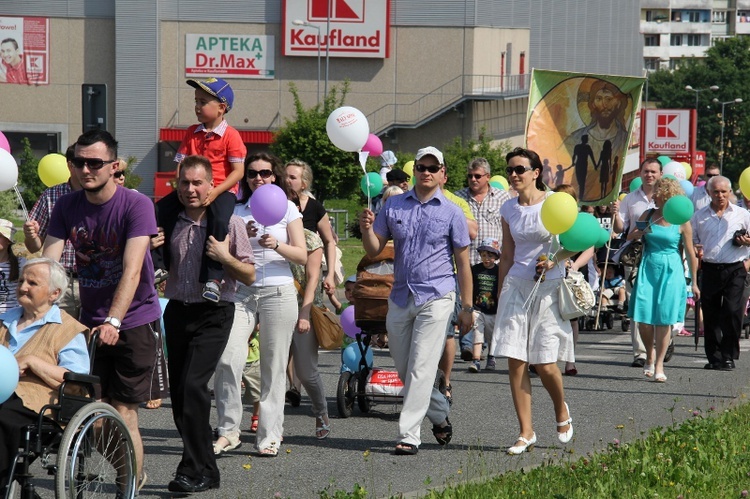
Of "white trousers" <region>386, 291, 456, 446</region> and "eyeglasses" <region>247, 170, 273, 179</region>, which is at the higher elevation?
"eyeglasses" <region>247, 170, 273, 179</region>

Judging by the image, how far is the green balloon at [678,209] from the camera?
40.7ft

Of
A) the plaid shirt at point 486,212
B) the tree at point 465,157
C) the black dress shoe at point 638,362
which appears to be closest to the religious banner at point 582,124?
the black dress shoe at point 638,362

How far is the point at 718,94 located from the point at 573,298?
371 feet

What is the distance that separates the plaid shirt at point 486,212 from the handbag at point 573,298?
3.40 metres

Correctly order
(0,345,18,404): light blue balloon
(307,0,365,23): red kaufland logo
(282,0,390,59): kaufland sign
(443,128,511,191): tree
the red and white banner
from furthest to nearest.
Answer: the red and white banner < (307,0,365,23): red kaufland logo < (282,0,390,59): kaufland sign < (443,128,511,191): tree < (0,345,18,404): light blue balloon

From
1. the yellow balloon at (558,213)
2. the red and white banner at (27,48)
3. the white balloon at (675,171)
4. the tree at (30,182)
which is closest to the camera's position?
the yellow balloon at (558,213)

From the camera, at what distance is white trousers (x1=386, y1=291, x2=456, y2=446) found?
337 inches

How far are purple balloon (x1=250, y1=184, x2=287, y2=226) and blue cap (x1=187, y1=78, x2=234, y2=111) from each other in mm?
873

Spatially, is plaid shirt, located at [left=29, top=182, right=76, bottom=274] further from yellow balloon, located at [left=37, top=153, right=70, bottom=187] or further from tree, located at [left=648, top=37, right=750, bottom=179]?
tree, located at [left=648, top=37, right=750, bottom=179]

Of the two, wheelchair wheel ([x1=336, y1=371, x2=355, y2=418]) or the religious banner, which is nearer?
wheelchair wheel ([x1=336, y1=371, x2=355, y2=418])

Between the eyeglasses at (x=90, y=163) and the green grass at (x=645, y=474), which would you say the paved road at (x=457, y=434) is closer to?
the green grass at (x=645, y=474)

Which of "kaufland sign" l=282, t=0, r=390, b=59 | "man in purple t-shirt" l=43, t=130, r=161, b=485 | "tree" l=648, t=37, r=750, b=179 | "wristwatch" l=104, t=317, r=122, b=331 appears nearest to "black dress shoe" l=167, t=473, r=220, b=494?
"man in purple t-shirt" l=43, t=130, r=161, b=485

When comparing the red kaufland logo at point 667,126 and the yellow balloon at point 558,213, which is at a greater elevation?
the red kaufland logo at point 667,126

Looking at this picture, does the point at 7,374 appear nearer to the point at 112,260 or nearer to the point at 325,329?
the point at 112,260
